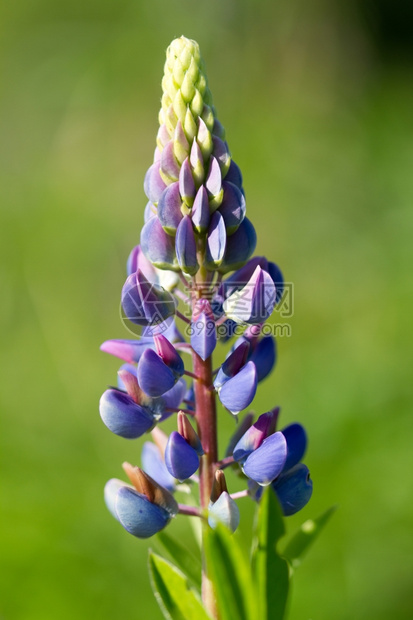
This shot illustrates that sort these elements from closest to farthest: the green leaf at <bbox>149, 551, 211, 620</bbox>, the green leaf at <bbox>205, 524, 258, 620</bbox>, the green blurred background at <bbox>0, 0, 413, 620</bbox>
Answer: the green leaf at <bbox>205, 524, 258, 620</bbox>, the green leaf at <bbox>149, 551, 211, 620</bbox>, the green blurred background at <bbox>0, 0, 413, 620</bbox>

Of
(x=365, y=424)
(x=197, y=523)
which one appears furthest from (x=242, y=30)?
(x=197, y=523)

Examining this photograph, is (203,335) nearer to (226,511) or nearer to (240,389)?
(240,389)

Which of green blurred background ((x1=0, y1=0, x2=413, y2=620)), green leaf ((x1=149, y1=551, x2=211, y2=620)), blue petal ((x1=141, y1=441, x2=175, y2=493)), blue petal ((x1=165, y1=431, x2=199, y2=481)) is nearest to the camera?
green leaf ((x1=149, y1=551, x2=211, y2=620))

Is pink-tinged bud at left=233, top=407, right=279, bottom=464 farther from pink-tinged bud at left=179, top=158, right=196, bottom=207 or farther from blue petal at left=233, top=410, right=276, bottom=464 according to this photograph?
pink-tinged bud at left=179, top=158, right=196, bottom=207

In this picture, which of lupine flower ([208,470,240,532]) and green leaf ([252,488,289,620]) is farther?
lupine flower ([208,470,240,532])

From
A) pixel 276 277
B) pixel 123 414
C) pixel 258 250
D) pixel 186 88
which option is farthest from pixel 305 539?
pixel 258 250

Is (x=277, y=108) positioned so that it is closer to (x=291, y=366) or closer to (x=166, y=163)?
(x=291, y=366)

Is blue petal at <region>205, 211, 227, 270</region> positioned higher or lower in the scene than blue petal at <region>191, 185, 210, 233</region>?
lower

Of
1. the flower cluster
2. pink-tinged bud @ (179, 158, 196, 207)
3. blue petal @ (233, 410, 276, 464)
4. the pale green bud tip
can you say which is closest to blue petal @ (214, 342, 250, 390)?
the flower cluster
